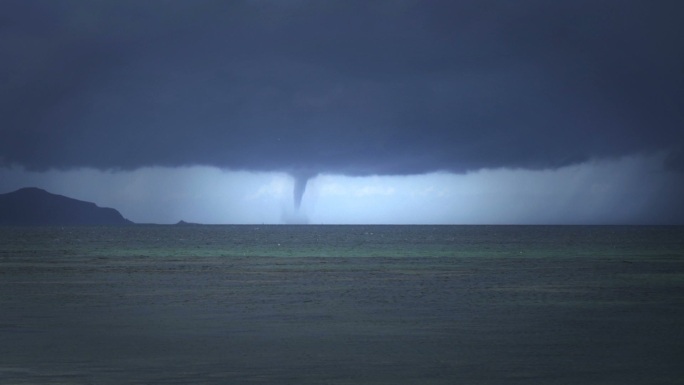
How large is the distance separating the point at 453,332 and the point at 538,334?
2893mm

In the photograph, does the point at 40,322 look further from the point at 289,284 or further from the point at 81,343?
the point at 289,284

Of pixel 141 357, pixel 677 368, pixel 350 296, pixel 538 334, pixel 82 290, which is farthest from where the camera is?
pixel 82 290

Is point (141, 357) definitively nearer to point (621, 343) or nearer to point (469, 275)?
point (621, 343)

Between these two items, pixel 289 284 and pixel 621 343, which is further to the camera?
pixel 289 284

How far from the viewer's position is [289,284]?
53.5 m

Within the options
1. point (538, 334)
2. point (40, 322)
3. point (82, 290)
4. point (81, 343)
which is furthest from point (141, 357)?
point (82, 290)

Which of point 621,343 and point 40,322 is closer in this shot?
point 621,343

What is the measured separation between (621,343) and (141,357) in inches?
586

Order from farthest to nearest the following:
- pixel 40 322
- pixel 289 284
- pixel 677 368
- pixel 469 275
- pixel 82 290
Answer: pixel 469 275 → pixel 289 284 → pixel 82 290 → pixel 40 322 → pixel 677 368

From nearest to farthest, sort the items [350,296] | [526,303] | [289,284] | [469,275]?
[526,303], [350,296], [289,284], [469,275]

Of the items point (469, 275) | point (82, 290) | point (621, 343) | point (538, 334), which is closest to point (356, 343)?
point (538, 334)

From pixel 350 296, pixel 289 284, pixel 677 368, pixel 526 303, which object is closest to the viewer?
pixel 677 368

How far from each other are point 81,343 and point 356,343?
8.64 metres

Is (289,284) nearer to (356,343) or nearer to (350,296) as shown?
(350,296)
